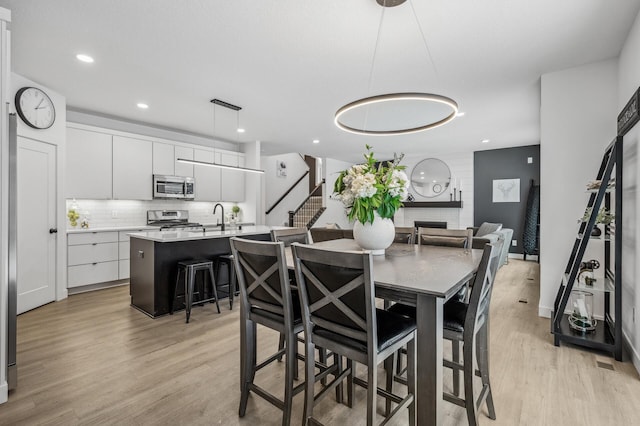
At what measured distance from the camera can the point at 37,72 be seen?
3348 mm

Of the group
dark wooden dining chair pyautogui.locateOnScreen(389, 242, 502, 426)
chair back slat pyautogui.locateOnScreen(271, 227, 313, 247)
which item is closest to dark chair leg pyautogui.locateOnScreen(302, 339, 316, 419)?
dark wooden dining chair pyautogui.locateOnScreen(389, 242, 502, 426)

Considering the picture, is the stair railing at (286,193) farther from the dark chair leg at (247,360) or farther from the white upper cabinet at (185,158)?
the dark chair leg at (247,360)

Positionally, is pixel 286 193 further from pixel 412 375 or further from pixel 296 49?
pixel 412 375

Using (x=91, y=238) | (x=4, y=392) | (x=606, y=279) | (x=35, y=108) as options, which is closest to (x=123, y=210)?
(x=91, y=238)

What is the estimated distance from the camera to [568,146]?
314cm

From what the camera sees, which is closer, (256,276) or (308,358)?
(308,358)

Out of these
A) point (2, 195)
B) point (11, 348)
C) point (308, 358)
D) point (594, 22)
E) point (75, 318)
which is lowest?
point (75, 318)

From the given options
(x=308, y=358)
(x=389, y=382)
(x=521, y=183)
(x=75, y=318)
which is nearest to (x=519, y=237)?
(x=521, y=183)

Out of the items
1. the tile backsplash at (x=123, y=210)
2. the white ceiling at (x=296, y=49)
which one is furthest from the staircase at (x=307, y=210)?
the white ceiling at (x=296, y=49)

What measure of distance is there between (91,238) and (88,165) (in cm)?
109

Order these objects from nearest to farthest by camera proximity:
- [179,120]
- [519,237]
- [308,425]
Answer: [308,425], [179,120], [519,237]

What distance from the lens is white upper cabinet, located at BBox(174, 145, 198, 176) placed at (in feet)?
18.5

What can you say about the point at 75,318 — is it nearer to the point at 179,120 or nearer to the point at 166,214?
the point at 166,214

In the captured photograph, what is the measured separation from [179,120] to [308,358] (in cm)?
473
